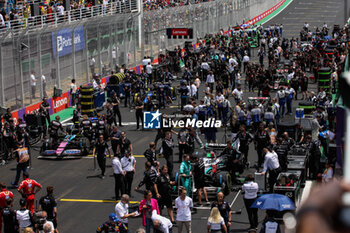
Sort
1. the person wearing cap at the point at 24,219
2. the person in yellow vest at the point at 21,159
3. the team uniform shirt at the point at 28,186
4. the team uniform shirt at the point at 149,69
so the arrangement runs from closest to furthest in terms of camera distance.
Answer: the person wearing cap at the point at 24,219
the team uniform shirt at the point at 28,186
the person in yellow vest at the point at 21,159
the team uniform shirt at the point at 149,69

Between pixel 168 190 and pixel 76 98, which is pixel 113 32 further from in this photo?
pixel 168 190

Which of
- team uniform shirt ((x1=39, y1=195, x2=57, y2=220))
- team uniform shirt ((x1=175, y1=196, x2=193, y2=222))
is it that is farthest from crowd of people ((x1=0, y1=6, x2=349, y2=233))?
team uniform shirt ((x1=39, y1=195, x2=57, y2=220))

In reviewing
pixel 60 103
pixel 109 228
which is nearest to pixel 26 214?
pixel 109 228

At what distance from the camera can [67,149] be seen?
890 inches

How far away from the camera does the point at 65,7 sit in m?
40.2

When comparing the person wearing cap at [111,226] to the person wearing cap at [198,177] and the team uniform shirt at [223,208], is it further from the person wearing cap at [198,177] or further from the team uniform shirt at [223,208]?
the person wearing cap at [198,177]

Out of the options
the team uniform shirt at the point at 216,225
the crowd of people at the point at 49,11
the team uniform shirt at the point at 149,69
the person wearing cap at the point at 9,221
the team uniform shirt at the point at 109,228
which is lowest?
the person wearing cap at the point at 9,221

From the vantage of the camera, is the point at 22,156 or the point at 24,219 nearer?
the point at 24,219

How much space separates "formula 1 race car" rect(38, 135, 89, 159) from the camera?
22.5 metres

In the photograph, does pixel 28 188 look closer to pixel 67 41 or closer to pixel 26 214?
pixel 26 214

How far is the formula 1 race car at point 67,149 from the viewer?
73.8 feet

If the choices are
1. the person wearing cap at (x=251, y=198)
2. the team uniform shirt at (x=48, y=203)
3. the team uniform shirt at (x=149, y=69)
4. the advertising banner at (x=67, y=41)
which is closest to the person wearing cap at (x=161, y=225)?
the team uniform shirt at (x=48, y=203)

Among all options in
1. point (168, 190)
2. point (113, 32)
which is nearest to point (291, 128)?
point (168, 190)

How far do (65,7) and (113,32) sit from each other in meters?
3.55
